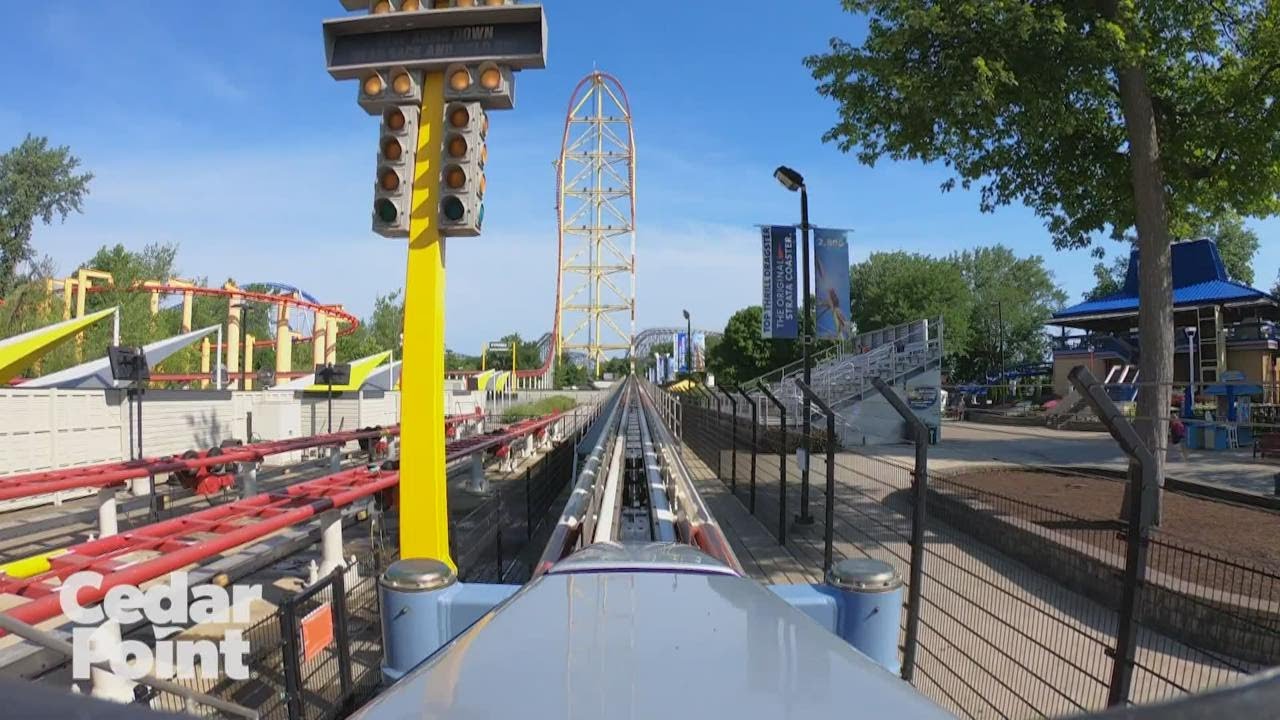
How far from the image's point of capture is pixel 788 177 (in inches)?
428

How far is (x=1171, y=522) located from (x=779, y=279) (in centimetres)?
742

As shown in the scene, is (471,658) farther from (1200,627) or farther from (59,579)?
(1200,627)

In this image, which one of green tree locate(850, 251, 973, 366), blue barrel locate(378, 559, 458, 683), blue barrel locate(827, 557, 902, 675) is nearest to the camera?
blue barrel locate(827, 557, 902, 675)

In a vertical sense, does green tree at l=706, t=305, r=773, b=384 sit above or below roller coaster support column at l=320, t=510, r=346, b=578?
above

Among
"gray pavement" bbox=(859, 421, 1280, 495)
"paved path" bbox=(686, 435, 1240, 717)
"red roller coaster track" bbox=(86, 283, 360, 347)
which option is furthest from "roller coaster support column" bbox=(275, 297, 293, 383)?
"paved path" bbox=(686, 435, 1240, 717)

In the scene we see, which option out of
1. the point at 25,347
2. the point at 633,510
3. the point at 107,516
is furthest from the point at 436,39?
the point at 25,347

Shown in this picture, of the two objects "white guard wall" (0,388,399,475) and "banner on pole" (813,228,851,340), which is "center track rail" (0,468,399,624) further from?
"white guard wall" (0,388,399,475)

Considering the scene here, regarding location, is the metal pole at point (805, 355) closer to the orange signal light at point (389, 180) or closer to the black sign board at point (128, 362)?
the orange signal light at point (389, 180)

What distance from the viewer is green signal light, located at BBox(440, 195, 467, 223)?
5.15 m

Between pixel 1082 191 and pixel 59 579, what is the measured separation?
1327 cm

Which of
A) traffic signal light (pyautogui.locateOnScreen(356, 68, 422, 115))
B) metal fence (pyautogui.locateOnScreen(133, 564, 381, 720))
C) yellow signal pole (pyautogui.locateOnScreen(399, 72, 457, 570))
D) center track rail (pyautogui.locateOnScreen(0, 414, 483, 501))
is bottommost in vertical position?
metal fence (pyautogui.locateOnScreen(133, 564, 381, 720))

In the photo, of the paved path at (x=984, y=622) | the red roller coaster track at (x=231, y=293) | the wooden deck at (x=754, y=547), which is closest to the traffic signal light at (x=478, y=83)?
the paved path at (x=984, y=622)

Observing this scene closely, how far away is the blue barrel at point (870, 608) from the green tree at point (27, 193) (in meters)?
54.1

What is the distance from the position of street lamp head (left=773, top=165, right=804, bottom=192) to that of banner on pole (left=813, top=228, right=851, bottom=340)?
1895mm
